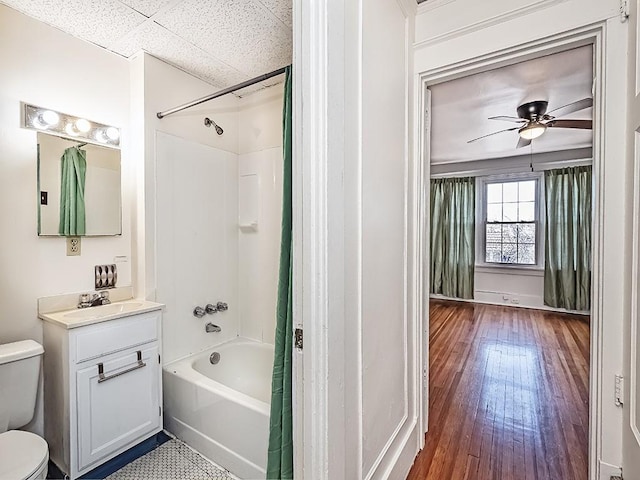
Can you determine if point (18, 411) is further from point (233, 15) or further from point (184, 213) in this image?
point (233, 15)

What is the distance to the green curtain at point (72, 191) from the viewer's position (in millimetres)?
1853

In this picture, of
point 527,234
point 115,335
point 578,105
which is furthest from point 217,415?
point 527,234

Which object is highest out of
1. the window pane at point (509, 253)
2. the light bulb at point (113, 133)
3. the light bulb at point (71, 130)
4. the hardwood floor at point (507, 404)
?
the light bulb at point (113, 133)

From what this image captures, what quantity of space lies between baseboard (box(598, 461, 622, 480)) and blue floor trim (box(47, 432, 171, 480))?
2318mm

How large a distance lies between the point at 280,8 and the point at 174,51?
861 millimetres

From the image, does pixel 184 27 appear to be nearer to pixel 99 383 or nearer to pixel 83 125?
pixel 83 125

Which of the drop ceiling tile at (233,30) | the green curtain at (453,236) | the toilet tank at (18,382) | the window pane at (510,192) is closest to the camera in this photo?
the toilet tank at (18,382)

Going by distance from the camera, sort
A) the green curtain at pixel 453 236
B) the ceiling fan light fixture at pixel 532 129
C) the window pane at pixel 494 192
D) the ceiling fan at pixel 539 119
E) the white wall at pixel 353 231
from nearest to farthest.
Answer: the white wall at pixel 353 231 → the ceiling fan at pixel 539 119 → the ceiling fan light fixture at pixel 532 129 → the window pane at pixel 494 192 → the green curtain at pixel 453 236

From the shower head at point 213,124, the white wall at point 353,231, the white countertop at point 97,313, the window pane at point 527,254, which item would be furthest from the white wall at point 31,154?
the window pane at point 527,254

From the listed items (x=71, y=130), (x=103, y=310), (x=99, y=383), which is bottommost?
(x=99, y=383)

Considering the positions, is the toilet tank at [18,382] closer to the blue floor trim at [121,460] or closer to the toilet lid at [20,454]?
the toilet lid at [20,454]

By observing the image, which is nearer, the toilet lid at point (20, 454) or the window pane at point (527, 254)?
the toilet lid at point (20, 454)

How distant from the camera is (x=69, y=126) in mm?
1882

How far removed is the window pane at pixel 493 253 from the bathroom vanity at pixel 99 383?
18.0 ft
